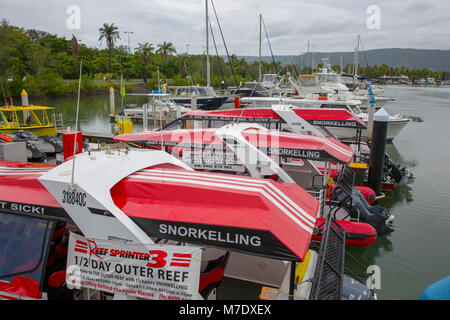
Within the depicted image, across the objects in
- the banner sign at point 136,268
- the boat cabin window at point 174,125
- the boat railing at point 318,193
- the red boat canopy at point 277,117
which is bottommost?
the boat railing at point 318,193

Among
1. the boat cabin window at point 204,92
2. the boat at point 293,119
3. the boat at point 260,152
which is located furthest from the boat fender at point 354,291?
the boat cabin window at point 204,92

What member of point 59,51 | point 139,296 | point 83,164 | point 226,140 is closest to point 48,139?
point 226,140

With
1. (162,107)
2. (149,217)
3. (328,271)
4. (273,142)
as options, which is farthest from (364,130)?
(149,217)

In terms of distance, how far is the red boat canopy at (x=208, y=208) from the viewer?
3.86m

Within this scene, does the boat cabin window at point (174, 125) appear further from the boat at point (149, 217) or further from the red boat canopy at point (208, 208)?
the red boat canopy at point (208, 208)

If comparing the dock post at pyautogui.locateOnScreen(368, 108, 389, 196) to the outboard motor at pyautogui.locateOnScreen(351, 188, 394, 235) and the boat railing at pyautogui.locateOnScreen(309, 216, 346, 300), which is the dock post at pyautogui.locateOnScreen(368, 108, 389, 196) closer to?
the outboard motor at pyautogui.locateOnScreen(351, 188, 394, 235)

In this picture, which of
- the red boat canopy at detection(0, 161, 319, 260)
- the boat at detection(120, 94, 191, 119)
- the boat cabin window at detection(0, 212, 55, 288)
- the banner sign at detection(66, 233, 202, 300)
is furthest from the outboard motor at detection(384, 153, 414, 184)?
the boat at detection(120, 94, 191, 119)

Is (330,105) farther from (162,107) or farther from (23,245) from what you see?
(23,245)

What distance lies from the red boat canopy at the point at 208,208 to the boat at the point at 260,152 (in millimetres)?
3695

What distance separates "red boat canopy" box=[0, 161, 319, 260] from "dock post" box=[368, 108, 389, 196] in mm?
8715

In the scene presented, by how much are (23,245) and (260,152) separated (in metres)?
5.50

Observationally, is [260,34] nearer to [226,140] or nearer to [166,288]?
[226,140]

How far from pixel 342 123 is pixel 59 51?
80915 mm

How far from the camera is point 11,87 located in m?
56.4
